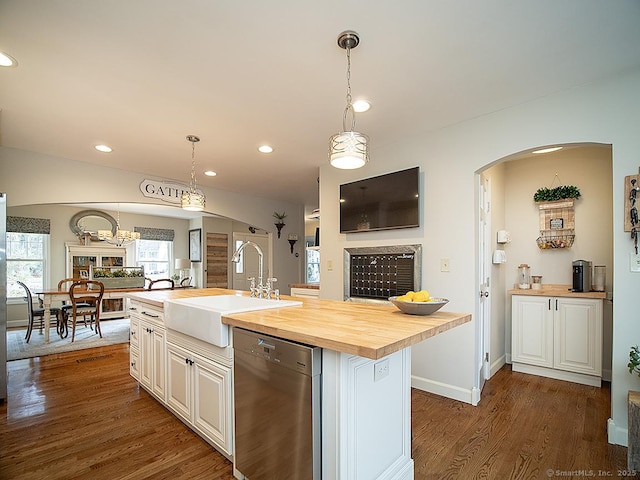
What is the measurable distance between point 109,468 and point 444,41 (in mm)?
3047

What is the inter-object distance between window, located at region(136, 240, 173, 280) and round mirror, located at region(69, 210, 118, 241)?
0.75m

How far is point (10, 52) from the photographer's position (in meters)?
1.80

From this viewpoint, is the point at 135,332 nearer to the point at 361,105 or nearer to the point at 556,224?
the point at 361,105

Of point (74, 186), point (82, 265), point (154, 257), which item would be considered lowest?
point (82, 265)

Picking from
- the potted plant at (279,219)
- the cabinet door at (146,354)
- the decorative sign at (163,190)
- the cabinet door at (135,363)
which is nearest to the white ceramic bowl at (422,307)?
the cabinet door at (146,354)

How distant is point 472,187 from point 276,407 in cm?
226

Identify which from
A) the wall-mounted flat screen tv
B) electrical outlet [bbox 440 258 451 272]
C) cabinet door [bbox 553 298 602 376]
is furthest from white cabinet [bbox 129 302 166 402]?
cabinet door [bbox 553 298 602 376]

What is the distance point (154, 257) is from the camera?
26.6ft

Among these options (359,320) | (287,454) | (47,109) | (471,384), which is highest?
(47,109)

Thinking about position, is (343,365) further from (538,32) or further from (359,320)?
(538,32)

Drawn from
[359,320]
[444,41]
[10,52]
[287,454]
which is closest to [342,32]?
[444,41]

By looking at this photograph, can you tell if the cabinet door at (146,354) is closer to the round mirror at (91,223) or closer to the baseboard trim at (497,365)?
the baseboard trim at (497,365)

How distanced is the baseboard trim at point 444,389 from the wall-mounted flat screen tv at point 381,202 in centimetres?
142

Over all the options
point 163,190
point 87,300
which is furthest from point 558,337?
point 87,300
